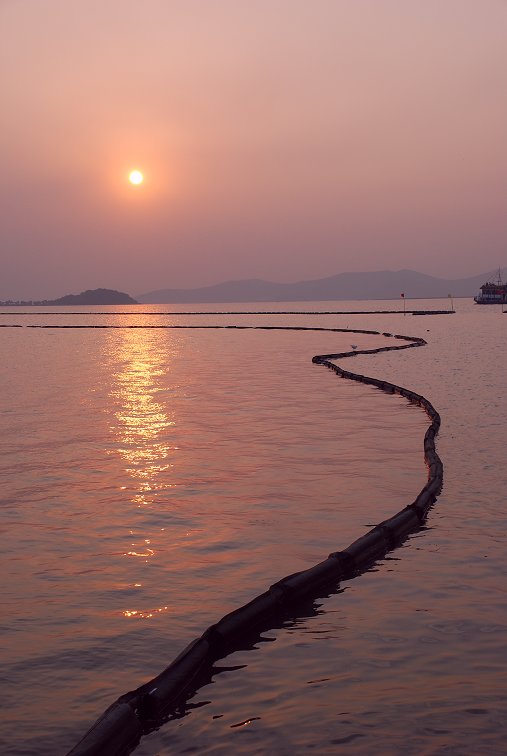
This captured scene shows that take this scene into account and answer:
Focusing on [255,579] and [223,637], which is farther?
[255,579]

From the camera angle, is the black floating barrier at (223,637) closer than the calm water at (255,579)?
Yes

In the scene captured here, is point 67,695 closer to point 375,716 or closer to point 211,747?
point 211,747

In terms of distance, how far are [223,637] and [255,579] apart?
2640 mm

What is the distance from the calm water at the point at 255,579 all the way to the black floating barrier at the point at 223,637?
0.21 meters

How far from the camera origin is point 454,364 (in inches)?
2299

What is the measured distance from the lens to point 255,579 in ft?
39.3

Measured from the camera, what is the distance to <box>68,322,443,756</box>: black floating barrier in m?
→ 7.27

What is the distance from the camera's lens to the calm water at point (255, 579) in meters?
7.91

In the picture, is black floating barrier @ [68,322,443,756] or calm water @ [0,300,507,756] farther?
calm water @ [0,300,507,756]

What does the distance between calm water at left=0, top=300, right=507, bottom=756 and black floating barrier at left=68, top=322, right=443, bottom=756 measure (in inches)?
8.1

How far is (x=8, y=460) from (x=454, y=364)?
4163 cm

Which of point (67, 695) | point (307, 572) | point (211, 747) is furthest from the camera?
point (307, 572)

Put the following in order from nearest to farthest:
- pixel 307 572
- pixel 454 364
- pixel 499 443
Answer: pixel 307 572, pixel 499 443, pixel 454 364

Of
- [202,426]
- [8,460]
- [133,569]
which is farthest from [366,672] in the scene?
[202,426]
